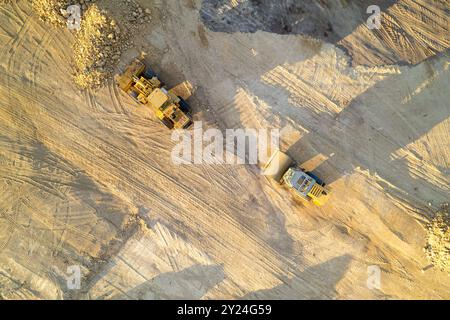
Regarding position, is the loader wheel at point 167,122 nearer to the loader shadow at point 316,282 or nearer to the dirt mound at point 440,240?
the loader shadow at point 316,282

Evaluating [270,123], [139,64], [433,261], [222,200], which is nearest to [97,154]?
[139,64]

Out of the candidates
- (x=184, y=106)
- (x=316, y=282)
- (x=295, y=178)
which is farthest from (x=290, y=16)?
(x=316, y=282)

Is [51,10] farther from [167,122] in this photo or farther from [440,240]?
[440,240]

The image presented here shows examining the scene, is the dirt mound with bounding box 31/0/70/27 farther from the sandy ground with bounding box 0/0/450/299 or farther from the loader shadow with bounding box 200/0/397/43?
the loader shadow with bounding box 200/0/397/43

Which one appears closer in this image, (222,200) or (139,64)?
(139,64)

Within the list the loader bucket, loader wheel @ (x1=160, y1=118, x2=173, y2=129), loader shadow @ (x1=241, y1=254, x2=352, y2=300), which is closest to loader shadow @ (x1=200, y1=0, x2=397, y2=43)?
loader wheel @ (x1=160, y1=118, x2=173, y2=129)

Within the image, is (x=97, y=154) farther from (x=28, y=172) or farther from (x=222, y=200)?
(x=222, y=200)
